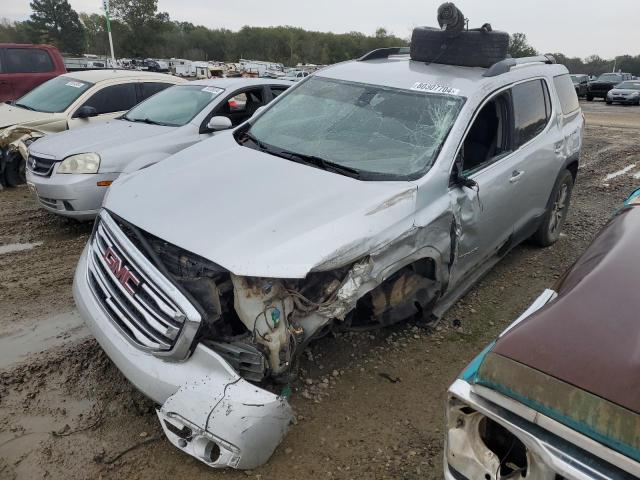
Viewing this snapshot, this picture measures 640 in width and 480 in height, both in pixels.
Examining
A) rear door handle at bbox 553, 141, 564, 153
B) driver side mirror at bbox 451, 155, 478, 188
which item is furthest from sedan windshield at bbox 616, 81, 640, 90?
driver side mirror at bbox 451, 155, 478, 188

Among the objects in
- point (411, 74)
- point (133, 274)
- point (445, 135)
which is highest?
point (411, 74)

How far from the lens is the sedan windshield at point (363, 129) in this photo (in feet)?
10.0

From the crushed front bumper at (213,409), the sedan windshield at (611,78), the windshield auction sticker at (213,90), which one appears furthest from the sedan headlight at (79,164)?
the sedan windshield at (611,78)

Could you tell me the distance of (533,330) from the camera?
1638mm

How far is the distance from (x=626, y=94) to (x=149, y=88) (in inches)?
929

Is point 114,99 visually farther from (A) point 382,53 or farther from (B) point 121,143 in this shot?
(A) point 382,53

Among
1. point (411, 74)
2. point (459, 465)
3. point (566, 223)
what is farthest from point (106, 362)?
point (566, 223)

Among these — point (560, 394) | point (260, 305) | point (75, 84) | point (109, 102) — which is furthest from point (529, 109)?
point (75, 84)

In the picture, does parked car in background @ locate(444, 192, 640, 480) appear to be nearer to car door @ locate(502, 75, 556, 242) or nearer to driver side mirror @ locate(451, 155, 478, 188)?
driver side mirror @ locate(451, 155, 478, 188)

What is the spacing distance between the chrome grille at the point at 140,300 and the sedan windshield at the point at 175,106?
10.7 feet

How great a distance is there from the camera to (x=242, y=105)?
21.4ft

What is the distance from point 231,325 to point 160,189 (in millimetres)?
965

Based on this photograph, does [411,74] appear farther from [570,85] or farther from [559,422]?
[559,422]

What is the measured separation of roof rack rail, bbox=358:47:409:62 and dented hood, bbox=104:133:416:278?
5.62ft
